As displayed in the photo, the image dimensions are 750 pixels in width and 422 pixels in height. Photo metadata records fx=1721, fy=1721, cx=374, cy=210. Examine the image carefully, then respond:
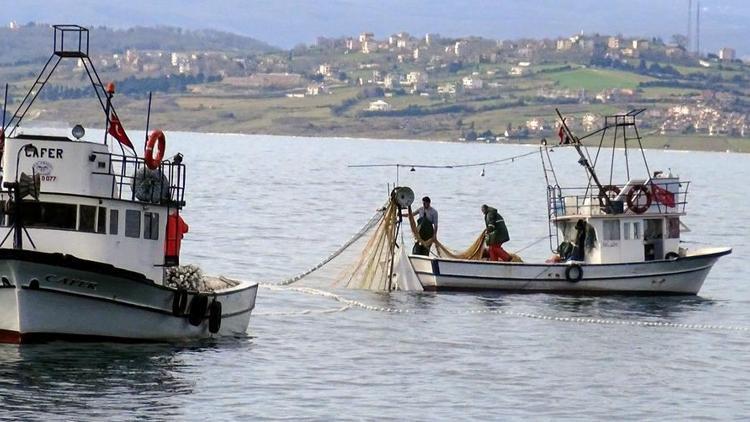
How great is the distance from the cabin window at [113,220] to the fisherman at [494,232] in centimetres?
1491

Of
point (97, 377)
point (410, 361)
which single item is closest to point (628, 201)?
point (410, 361)

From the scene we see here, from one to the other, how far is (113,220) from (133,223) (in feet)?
1.44

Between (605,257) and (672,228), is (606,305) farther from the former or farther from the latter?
(672,228)

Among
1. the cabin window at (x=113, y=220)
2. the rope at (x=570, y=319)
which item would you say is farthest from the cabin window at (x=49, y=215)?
the rope at (x=570, y=319)

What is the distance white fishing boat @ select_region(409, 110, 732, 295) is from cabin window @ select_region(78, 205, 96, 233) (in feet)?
49.2

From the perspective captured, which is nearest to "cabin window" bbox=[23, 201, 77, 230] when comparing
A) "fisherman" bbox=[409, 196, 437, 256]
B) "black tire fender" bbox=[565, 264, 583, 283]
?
"fisherman" bbox=[409, 196, 437, 256]

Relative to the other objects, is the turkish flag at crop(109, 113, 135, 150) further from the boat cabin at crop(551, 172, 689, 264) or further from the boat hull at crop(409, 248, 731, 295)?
the boat cabin at crop(551, 172, 689, 264)

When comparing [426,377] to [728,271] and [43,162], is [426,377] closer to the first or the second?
[43,162]

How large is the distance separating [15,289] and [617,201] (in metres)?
20.3

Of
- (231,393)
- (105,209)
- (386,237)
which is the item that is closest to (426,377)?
(231,393)

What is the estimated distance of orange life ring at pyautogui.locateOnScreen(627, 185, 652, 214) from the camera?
1779 inches

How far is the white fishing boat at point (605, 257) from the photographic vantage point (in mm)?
44594

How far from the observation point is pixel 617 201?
45.3m

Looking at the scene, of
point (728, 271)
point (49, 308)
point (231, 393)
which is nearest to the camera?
point (231, 393)
